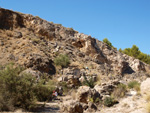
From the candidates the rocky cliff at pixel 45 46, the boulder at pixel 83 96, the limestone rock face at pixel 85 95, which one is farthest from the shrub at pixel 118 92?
the rocky cliff at pixel 45 46

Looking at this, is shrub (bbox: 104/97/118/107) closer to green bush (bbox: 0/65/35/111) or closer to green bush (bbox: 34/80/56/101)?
green bush (bbox: 34/80/56/101)

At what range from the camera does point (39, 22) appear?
21.4 metres

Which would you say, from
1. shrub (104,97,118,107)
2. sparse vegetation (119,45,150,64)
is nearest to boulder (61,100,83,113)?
shrub (104,97,118,107)

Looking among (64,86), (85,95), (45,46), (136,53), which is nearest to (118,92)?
(85,95)

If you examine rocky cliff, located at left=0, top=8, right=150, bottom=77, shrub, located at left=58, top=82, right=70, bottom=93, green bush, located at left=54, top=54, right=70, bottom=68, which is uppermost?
rocky cliff, located at left=0, top=8, right=150, bottom=77

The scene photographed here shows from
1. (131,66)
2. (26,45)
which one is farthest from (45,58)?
(131,66)

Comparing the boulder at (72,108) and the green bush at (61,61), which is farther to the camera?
the green bush at (61,61)

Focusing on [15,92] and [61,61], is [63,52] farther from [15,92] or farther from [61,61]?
[15,92]

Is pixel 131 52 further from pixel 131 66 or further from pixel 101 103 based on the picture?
pixel 101 103

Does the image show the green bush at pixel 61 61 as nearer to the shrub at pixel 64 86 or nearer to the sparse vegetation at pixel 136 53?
the shrub at pixel 64 86

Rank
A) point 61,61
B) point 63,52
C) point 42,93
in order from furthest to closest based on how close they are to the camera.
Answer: point 63,52 → point 61,61 → point 42,93

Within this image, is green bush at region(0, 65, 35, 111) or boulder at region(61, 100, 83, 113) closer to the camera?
green bush at region(0, 65, 35, 111)

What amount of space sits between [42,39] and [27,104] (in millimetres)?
14038

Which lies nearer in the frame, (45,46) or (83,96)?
(83,96)
